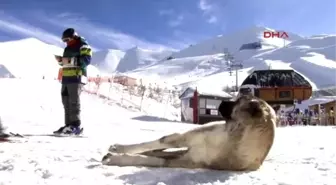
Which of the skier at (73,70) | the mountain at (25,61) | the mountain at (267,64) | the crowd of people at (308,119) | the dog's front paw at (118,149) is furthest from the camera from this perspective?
the mountain at (267,64)

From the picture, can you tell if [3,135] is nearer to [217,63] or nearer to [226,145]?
[226,145]

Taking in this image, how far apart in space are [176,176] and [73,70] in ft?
12.6

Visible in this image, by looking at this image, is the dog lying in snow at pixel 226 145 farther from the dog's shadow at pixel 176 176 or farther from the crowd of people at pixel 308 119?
the crowd of people at pixel 308 119

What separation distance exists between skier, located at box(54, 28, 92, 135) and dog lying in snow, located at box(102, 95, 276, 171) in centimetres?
299

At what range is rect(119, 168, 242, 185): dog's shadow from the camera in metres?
3.20

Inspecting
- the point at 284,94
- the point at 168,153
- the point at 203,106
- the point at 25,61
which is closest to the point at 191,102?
the point at 203,106

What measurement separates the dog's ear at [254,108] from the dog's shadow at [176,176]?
0.49 metres

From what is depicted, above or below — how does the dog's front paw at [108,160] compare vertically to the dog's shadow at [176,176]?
above

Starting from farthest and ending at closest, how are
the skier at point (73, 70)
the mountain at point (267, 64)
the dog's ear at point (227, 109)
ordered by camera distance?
1. the mountain at point (267, 64)
2. the skier at point (73, 70)
3. the dog's ear at point (227, 109)

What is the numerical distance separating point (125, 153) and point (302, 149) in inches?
95.8

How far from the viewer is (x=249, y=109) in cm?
360

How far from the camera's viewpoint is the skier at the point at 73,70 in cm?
671

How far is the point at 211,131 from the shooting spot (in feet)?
12.4

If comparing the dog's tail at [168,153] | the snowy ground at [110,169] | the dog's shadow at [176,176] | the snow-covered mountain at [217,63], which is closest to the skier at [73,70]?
the snowy ground at [110,169]
